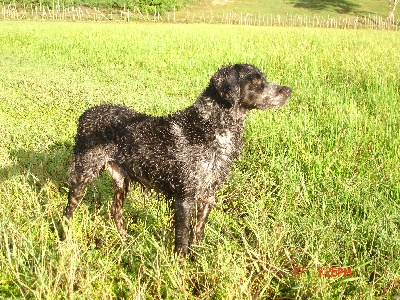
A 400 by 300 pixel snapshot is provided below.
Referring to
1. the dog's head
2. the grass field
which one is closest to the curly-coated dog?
the dog's head

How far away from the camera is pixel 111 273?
10.3 feet

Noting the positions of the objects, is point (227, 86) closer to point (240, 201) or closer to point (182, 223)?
point (182, 223)

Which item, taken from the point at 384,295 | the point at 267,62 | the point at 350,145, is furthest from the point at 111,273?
the point at 267,62

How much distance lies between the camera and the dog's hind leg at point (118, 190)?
395cm

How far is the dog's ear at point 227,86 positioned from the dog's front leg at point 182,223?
910 mm

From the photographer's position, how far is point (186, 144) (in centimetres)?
331

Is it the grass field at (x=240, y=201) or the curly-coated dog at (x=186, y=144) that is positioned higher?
the curly-coated dog at (x=186, y=144)

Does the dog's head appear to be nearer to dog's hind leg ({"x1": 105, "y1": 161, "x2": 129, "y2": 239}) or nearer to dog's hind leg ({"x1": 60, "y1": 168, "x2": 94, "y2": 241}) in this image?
dog's hind leg ({"x1": 105, "y1": 161, "x2": 129, "y2": 239})

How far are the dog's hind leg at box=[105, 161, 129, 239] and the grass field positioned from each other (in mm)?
166

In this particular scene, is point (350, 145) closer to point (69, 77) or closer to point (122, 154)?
point (122, 154)

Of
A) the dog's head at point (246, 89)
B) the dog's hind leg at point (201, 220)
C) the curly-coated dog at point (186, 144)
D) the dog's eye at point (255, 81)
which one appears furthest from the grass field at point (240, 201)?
the dog's eye at point (255, 81)

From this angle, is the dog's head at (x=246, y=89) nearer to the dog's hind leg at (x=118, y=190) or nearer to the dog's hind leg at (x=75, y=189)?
the dog's hind leg at (x=118, y=190)

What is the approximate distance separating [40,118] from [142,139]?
14.6 ft

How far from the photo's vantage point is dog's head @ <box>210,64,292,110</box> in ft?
11.2
